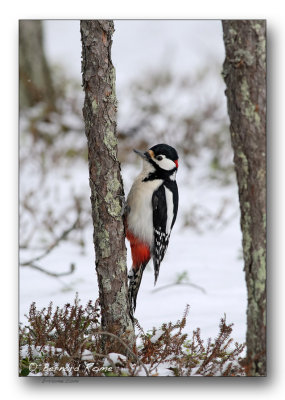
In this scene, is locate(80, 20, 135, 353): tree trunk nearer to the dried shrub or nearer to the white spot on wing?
the dried shrub

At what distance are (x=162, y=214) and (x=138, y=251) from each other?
267mm

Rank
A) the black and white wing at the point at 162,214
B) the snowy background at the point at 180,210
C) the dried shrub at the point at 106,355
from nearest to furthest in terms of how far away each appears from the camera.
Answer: the dried shrub at the point at 106,355 < the black and white wing at the point at 162,214 < the snowy background at the point at 180,210

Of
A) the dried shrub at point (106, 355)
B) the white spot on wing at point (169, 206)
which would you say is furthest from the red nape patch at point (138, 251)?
the dried shrub at point (106, 355)

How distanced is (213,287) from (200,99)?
102 inches

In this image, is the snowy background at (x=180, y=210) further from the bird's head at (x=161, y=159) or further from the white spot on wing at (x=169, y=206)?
the bird's head at (x=161, y=159)

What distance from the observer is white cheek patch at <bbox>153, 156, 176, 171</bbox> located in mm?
3529

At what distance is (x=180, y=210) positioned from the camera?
5.81 m

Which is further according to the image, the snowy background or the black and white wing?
the snowy background

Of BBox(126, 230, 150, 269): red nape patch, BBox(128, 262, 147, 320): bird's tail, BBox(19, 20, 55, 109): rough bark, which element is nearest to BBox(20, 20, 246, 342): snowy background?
BBox(19, 20, 55, 109): rough bark

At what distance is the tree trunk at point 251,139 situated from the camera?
2859 millimetres

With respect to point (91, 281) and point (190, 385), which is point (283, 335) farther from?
point (91, 281)

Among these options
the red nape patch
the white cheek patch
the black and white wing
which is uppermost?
the white cheek patch

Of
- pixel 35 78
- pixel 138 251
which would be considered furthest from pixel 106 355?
pixel 35 78
